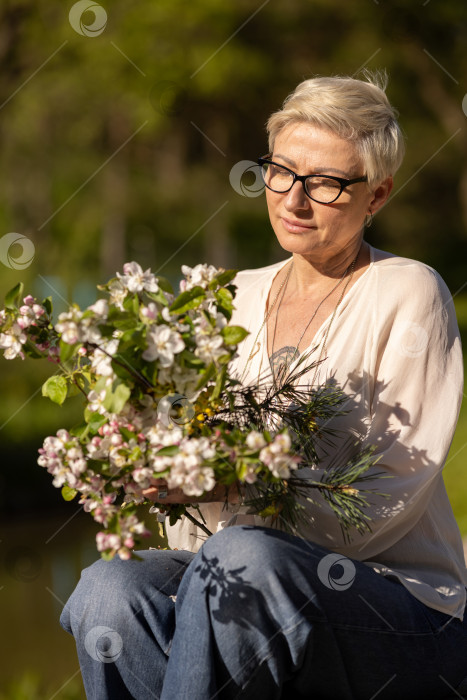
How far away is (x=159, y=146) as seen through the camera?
47.2ft

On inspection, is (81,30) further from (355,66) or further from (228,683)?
(228,683)

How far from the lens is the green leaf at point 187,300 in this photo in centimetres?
165

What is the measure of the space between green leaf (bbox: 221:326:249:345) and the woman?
0.32 meters

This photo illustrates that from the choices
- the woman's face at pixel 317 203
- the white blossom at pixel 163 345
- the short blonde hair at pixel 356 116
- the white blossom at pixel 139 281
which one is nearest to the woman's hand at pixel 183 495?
the white blossom at pixel 163 345

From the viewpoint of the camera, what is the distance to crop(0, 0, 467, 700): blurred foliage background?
1105 cm

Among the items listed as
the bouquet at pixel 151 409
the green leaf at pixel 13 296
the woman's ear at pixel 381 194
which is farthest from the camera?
the woman's ear at pixel 381 194

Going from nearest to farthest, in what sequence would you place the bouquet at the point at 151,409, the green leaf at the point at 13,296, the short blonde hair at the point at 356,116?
the bouquet at the point at 151,409 → the green leaf at the point at 13,296 → the short blonde hair at the point at 356,116

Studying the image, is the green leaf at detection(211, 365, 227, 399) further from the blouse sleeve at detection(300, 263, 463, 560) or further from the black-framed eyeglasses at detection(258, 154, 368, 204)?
the black-framed eyeglasses at detection(258, 154, 368, 204)

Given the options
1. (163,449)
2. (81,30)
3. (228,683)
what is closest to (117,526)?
(163,449)

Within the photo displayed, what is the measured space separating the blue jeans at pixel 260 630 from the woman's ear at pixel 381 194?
3.16 feet

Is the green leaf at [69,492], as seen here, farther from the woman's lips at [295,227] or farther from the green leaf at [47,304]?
the woman's lips at [295,227]

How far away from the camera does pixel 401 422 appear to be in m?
2.00

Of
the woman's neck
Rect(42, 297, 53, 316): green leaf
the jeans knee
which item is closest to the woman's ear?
the woman's neck

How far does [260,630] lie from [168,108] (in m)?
11.2
